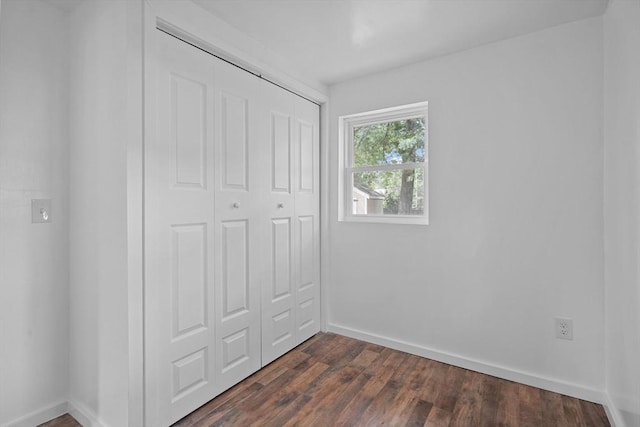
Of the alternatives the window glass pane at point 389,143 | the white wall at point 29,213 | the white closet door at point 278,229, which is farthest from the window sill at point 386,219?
the white wall at point 29,213

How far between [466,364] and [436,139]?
165cm

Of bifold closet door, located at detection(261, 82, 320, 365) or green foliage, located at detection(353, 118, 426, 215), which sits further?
green foliage, located at detection(353, 118, 426, 215)

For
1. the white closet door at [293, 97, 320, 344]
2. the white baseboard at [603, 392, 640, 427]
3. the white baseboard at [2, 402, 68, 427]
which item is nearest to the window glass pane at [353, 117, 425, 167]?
the white closet door at [293, 97, 320, 344]

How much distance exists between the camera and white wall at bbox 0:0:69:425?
1.69m

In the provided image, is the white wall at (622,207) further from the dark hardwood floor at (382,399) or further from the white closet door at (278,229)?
the white closet door at (278,229)

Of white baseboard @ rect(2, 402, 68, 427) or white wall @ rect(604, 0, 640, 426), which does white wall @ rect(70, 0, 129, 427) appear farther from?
white wall @ rect(604, 0, 640, 426)

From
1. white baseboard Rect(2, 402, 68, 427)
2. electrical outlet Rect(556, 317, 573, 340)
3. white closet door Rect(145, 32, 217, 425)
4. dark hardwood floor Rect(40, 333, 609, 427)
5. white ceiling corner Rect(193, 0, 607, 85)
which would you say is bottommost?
dark hardwood floor Rect(40, 333, 609, 427)

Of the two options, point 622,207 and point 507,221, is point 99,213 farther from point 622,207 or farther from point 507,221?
point 622,207


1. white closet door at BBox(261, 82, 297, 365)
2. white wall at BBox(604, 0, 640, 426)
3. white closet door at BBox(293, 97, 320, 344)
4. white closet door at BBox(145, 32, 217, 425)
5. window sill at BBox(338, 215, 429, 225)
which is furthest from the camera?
white closet door at BBox(293, 97, 320, 344)

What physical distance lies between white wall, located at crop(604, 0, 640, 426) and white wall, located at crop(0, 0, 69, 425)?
2.84 metres

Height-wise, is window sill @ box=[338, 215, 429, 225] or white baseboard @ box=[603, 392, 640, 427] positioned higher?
window sill @ box=[338, 215, 429, 225]

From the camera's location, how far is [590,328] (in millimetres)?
1980

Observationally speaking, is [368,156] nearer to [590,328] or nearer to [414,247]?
[414,247]

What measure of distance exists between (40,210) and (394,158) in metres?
2.41
